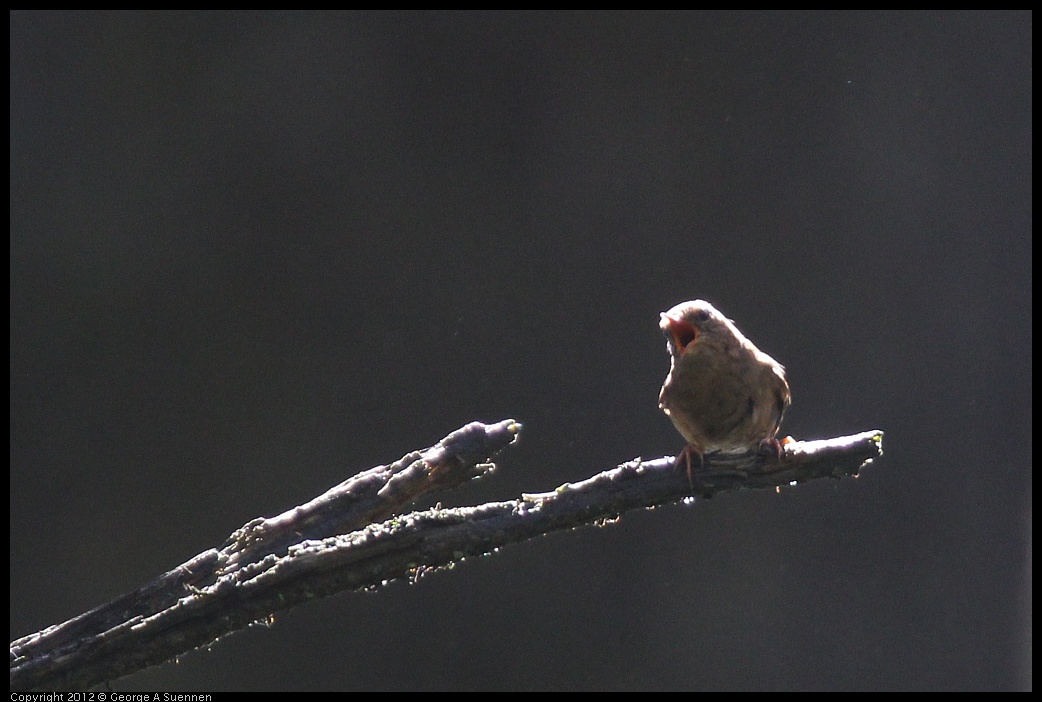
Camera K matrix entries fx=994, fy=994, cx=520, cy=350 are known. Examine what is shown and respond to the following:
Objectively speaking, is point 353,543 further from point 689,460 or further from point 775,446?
point 775,446

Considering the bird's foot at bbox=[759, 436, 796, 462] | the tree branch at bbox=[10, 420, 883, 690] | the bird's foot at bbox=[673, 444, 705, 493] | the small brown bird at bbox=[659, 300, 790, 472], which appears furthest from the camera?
the small brown bird at bbox=[659, 300, 790, 472]

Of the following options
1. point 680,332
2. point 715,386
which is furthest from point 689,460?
point 680,332

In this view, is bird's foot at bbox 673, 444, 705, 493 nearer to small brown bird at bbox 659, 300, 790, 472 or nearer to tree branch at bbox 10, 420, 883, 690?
tree branch at bbox 10, 420, 883, 690

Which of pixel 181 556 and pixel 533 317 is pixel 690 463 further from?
pixel 181 556

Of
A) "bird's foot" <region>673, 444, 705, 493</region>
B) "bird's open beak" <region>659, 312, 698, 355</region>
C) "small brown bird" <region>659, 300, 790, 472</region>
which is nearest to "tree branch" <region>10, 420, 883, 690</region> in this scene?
"bird's foot" <region>673, 444, 705, 493</region>

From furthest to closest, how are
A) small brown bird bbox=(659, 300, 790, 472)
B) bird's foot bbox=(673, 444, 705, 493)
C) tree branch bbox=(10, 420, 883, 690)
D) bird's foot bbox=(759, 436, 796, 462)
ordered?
small brown bird bbox=(659, 300, 790, 472), bird's foot bbox=(759, 436, 796, 462), bird's foot bbox=(673, 444, 705, 493), tree branch bbox=(10, 420, 883, 690)

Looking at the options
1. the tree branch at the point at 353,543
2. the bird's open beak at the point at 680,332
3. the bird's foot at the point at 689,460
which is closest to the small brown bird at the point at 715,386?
the bird's open beak at the point at 680,332

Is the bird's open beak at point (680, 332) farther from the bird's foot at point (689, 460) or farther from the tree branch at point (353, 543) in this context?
the tree branch at point (353, 543)
